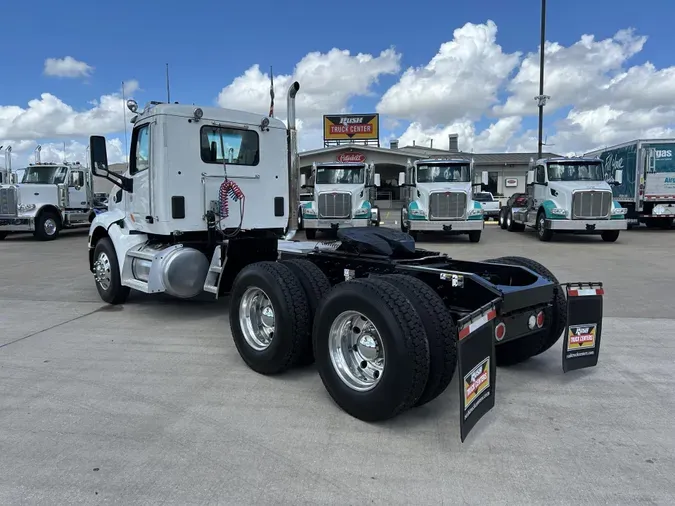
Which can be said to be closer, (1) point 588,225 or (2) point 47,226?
(1) point 588,225

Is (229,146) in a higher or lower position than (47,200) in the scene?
Result: higher

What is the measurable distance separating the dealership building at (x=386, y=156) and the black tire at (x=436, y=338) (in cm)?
2928

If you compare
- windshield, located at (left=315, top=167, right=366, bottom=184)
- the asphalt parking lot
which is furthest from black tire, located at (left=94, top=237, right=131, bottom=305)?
windshield, located at (left=315, top=167, right=366, bottom=184)

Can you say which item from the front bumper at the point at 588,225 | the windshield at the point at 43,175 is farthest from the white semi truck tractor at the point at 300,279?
the windshield at the point at 43,175

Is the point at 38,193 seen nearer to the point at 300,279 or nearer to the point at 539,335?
the point at 300,279

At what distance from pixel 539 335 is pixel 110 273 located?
222 inches

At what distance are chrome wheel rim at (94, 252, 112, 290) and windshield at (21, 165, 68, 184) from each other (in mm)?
13537

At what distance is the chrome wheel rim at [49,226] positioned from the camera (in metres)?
18.7

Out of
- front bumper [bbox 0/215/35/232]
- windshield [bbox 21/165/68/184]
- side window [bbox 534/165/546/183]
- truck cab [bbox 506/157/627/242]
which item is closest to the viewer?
truck cab [bbox 506/157/627/242]

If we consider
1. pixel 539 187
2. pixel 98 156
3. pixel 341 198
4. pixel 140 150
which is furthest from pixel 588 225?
pixel 98 156

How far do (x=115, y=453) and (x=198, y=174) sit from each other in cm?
404

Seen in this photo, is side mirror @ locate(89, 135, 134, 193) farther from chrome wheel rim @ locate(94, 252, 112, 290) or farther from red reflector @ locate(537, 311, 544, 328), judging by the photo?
red reflector @ locate(537, 311, 544, 328)

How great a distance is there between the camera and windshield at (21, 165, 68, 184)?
19.0 meters

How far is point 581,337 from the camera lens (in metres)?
4.45
